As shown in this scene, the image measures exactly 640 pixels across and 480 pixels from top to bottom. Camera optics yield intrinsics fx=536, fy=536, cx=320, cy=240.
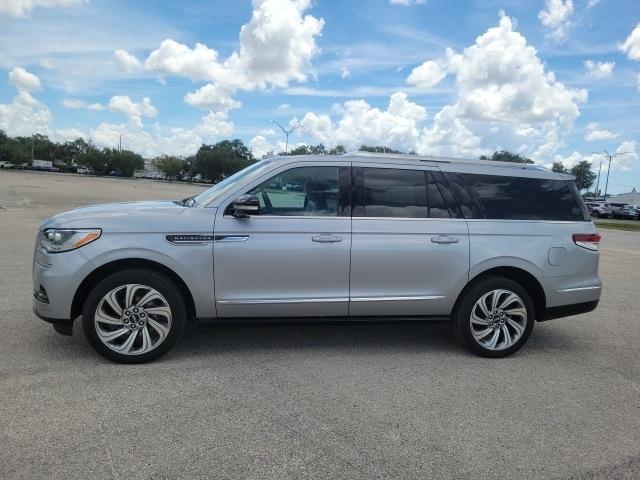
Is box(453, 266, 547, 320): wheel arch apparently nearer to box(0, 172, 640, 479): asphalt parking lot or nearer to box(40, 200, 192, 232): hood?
box(0, 172, 640, 479): asphalt parking lot

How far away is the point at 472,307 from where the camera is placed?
4.95 m

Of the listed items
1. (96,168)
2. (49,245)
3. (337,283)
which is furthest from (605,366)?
(96,168)

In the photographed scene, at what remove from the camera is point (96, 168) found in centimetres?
14388

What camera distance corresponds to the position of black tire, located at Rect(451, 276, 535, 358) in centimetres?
495

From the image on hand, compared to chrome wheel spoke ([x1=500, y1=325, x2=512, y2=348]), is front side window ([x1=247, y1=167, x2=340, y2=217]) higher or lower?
higher

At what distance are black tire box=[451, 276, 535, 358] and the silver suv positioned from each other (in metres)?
0.01

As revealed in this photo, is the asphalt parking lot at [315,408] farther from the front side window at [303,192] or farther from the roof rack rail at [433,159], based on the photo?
the roof rack rail at [433,159]

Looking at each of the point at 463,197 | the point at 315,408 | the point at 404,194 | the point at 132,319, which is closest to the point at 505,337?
the point at 463,197

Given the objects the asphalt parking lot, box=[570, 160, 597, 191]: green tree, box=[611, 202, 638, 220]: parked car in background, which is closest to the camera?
the asphalt parking lot

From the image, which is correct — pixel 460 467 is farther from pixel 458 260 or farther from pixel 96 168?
pixel 96 168

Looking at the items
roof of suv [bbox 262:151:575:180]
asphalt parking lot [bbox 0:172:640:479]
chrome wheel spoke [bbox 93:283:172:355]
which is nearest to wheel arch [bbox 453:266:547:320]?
asphalt parking lot [bbox 0:172:640:479]

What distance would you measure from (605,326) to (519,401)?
9.95 ft

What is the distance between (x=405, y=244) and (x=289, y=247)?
1.05m

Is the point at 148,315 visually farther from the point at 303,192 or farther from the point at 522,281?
the point at 522,281
